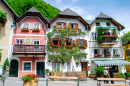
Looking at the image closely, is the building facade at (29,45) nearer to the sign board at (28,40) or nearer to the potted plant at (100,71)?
the sign board at (28,40)

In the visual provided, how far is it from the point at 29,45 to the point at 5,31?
4.12 metres

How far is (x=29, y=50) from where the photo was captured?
19.2m

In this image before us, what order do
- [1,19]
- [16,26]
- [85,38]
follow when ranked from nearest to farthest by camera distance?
[1,19] → [16,26] → [85,38]

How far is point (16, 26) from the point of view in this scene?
67.3 feet

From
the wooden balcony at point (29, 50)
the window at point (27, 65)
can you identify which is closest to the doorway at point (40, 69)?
the window at point (27, 65)

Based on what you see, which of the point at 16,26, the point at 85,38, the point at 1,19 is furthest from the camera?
the point at 85,38

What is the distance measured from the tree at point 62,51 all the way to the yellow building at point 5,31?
5751 mm

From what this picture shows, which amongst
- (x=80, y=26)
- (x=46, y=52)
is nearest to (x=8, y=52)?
(x=46, y=52)

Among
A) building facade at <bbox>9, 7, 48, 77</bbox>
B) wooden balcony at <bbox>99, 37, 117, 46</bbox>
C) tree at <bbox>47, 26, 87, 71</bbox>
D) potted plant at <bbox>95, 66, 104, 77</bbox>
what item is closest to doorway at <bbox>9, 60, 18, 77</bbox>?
building facade at <bbox>9, 7, 48, 77</bbox>

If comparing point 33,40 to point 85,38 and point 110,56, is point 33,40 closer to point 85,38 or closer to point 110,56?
point 85,38

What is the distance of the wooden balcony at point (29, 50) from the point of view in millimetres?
19000

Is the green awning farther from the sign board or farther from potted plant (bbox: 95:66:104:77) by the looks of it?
the sign board

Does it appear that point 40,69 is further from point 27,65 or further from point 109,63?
point 109,63

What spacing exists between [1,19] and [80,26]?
39.4 feet
